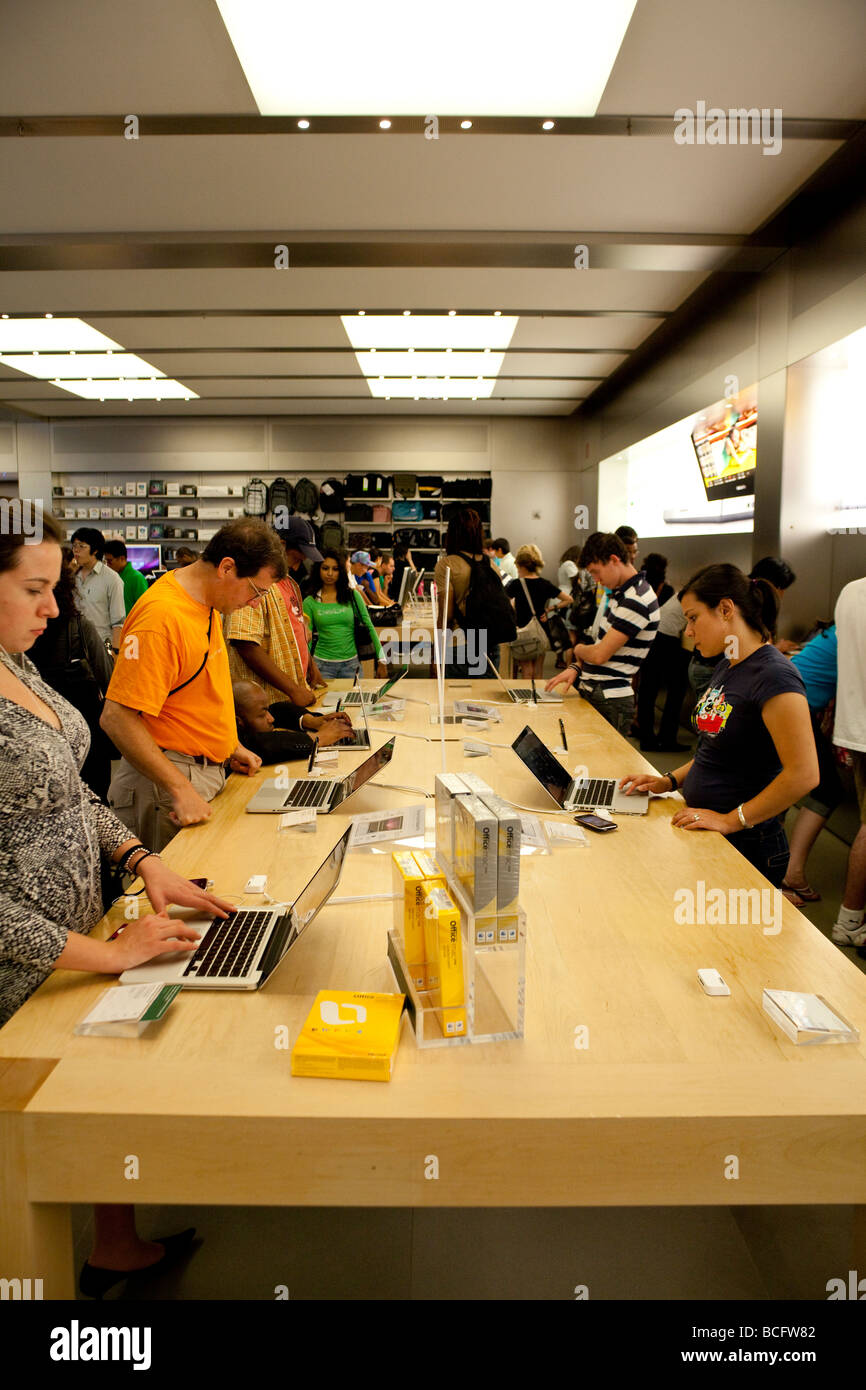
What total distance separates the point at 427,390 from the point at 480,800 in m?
9.76

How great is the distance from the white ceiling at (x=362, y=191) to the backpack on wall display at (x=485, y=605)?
6.66ft

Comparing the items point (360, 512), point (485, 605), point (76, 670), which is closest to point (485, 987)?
point (76, 670)

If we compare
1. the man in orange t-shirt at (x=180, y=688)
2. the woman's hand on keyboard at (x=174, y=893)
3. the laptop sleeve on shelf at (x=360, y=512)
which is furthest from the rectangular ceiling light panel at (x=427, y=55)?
the laptop sleeve on shelf at (x=360, y=512)

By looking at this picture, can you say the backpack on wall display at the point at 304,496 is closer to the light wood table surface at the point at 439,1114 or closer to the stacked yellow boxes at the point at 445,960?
the light wood table surface at the point at 439,1114

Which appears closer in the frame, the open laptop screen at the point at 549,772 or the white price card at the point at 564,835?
the white price card at the point at 564,835

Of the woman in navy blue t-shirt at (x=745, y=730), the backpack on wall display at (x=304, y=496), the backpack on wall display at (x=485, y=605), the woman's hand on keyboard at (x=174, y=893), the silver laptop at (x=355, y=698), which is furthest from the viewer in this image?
the backpack on wall display at (x=304, y=496)

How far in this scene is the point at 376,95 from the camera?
3783 millimetres

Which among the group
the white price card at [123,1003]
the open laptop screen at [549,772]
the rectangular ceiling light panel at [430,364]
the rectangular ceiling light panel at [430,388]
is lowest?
the white price card at [123,1003]

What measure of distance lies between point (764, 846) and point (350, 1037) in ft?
5.29

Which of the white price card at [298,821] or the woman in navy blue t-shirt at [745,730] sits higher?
the woman in navy blue t-shirt at [745,730]

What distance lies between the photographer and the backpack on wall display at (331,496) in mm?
12469

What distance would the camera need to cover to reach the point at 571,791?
271 centimetres

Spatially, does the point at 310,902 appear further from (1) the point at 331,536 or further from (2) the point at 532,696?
(1) the point at 331,536
